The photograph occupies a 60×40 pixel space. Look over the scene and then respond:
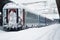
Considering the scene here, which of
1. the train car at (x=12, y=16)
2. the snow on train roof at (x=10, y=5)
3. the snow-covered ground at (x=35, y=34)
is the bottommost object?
the snow-covered ground at (x=35, y=34)

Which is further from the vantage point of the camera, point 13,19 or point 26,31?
point 26,31

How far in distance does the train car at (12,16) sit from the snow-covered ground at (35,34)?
0.06 metres

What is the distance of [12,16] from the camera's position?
4.37ft

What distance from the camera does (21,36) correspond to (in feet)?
4.58

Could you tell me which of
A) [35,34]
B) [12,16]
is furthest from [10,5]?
[35,34]

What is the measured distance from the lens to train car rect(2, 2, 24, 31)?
4.35ft

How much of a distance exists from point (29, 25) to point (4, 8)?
241mm

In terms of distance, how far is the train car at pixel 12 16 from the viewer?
1.33 metres

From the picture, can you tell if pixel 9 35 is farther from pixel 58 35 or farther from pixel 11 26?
→ pixel 58 35

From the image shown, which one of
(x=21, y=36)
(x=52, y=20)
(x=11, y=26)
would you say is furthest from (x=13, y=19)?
(x=52, y=20)

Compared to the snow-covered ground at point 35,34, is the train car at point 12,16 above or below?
above

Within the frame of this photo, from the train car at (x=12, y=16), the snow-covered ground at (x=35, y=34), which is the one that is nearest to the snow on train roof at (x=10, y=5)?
the train car at (x=12, y=16)

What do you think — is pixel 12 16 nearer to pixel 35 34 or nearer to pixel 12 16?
pixel 12 16

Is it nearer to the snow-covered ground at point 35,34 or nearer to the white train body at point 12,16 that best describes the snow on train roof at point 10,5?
the white train body at point 12,16
